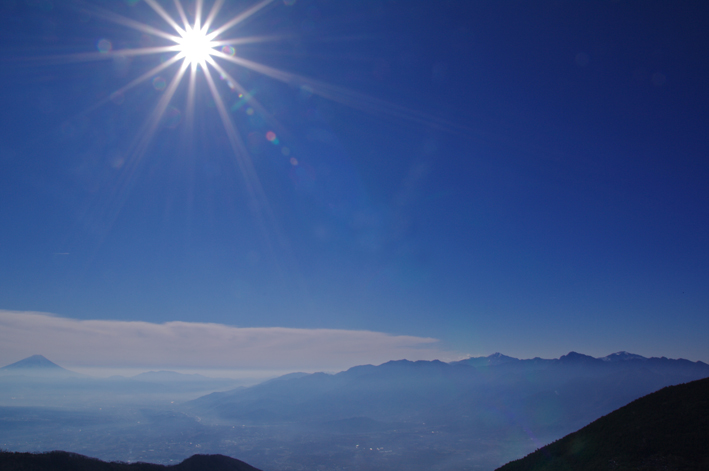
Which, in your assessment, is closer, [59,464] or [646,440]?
[646,440]

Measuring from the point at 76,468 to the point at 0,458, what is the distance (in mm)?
9812

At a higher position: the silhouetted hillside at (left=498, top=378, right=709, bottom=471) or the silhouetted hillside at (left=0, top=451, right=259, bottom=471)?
the silhouetted hillside at (left=498, top=378, right=709, bottom=471)

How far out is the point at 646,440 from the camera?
3362 cm

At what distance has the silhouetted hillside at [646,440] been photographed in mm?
30184

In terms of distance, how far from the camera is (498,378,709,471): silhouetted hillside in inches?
1188

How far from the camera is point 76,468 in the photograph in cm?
4766

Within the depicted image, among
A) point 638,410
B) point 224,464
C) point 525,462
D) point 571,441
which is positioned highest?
point 638,410

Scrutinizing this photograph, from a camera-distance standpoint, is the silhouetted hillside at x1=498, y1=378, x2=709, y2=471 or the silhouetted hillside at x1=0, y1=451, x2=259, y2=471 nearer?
the silhouetted hillside at x1=498, y1=378, x2=709, y2=471

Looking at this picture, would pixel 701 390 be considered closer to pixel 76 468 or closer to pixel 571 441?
pixel 571 441

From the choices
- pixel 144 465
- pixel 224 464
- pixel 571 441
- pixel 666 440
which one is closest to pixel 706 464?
pixel 666 440

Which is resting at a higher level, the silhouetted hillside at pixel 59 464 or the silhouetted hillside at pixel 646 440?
the silhouetted hillside at pixel 646 440

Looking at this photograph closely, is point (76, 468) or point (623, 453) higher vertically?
point (623, 453)

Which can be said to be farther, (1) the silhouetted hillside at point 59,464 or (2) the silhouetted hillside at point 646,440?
(1) the silhouetted hillside at point 59,464

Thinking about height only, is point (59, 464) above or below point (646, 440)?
below
